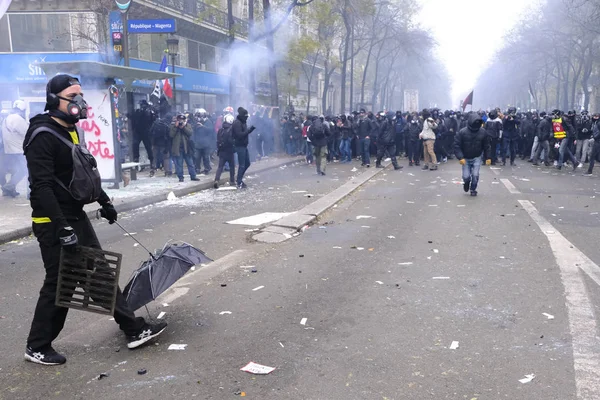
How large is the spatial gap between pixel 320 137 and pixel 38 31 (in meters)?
17.6

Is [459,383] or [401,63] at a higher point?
[401,63]

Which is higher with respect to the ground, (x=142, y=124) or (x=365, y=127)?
(x=142, y=124)

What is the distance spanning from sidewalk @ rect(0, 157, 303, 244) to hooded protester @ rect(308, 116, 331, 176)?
208cm

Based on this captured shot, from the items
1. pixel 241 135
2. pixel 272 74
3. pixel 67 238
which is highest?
pixel 272 74

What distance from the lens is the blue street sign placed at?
44.3 feet

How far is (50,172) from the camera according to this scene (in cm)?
347

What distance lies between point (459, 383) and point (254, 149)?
1751 centimetres

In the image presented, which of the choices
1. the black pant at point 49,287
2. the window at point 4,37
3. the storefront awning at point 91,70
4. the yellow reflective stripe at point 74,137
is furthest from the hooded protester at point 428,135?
the window at point 4,37

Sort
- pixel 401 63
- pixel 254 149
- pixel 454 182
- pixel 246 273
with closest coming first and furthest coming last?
pixel 246 273 < pixel 454 182 < pixel 254 149 < pixel 401 63

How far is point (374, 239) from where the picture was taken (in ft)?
24.8

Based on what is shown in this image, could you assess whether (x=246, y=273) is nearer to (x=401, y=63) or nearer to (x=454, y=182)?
(x=454, y=182)

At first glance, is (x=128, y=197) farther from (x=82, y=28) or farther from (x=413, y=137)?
(x=82, y=28)

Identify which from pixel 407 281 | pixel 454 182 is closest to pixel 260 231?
pixel 407 281

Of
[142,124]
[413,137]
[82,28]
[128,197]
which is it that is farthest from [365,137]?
[82,28]
